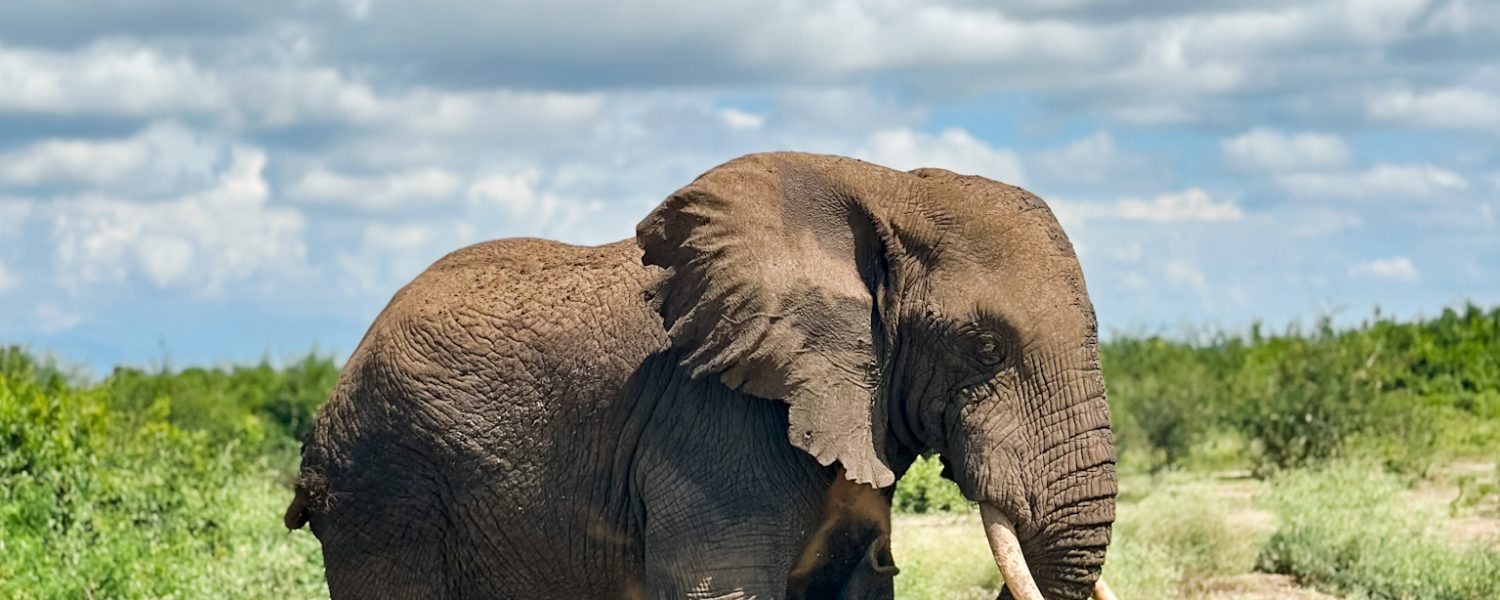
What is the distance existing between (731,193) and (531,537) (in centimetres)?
156

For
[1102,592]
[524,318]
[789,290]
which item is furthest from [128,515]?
[1102,592]

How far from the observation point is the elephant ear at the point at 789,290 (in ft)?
24.0

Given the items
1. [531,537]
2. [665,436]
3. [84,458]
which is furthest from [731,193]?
[84,458]

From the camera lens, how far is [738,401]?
24.8 ft

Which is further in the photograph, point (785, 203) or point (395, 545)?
point (395, 545)

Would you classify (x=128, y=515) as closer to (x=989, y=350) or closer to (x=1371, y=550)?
(x=1371, y=550)

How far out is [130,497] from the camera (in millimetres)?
15453

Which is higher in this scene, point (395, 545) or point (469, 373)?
point (469, 373)

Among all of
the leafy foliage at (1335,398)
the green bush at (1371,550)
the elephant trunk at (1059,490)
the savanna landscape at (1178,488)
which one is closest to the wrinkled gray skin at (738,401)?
the elephant trunk at (1059,490)

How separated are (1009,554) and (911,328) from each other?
0.83m

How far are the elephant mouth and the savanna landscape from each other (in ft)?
7.56

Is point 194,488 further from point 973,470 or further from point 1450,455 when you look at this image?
point 1450,455

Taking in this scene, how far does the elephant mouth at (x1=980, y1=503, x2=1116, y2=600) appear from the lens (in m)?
7.04

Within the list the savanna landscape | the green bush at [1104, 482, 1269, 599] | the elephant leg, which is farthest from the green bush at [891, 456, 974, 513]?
the elephant leg
